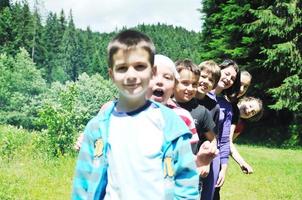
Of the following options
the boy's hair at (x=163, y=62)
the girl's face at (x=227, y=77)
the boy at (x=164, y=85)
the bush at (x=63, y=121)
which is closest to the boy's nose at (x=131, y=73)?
the boy at (x=164, y=85)

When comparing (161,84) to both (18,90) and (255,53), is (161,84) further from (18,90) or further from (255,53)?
(18,90)

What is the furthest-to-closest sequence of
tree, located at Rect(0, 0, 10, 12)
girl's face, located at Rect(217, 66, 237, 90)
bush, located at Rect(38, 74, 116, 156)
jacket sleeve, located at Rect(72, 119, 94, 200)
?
1. tree, located at Rect(0, 0, 10, 12)
2. bush, located at Rect(38, 74, 116, 156)
3. girl's face, located at Rect(217, 66, 237, 90)
4. jacket sleeve, located at Rect(72, 119, 94, 200)

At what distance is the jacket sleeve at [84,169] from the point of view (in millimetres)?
2359

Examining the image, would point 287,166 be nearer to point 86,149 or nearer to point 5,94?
point 86,149

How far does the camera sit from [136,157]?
2.26m

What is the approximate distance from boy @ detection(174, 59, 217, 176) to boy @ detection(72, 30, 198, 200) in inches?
36.4

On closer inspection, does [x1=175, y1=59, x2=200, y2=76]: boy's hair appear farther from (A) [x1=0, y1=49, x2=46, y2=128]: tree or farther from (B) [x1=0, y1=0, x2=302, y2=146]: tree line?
(A) [x1=0, y1=49, x2=46, y2=128]: tree

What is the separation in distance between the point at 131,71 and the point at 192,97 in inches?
53.9

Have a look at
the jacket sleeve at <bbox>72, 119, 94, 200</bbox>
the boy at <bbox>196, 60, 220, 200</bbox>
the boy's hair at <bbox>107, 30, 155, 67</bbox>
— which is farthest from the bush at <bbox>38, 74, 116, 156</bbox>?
the boy's hair at <bbox>107, 30, 155, 67</bbox>

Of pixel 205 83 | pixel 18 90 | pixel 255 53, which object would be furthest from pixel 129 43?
pixel 18 90

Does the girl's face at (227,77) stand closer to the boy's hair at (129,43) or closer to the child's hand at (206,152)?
the child's hand at (206,152)

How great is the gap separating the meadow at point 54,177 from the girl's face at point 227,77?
4.66 m

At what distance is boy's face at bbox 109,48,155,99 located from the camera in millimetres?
2303

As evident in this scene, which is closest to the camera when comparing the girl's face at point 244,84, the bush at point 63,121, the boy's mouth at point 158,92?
the boy's mouth at point 158,92
